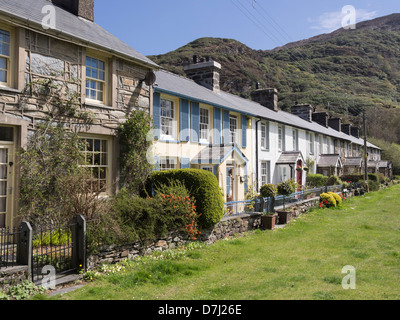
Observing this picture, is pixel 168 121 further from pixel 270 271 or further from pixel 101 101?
pixel 270 271

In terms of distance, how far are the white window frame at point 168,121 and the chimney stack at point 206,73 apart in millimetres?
6389

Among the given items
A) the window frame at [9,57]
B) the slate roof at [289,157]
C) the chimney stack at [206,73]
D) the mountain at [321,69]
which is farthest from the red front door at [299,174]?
the mountain at [321,69]

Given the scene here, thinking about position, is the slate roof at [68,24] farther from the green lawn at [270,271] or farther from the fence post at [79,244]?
the green lawn at [270,271]

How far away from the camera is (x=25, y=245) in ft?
19.9

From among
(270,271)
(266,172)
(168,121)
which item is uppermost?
(168,121)

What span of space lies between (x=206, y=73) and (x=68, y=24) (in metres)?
11.2

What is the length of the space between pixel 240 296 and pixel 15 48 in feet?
25.8

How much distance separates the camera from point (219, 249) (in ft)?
30.9

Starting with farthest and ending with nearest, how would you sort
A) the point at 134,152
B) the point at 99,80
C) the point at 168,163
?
the point at 168,163, the point at 134,152, the point at 99,80

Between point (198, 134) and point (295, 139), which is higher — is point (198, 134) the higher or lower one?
the lower one

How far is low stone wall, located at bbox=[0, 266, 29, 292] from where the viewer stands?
18.3 ft

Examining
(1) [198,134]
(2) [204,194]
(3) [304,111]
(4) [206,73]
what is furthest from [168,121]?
(3) [304,111]

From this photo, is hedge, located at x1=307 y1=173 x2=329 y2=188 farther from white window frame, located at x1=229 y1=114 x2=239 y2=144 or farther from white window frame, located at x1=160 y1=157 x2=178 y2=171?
white window frame, located at x1=160 y1=157 x2=178 y2=171
